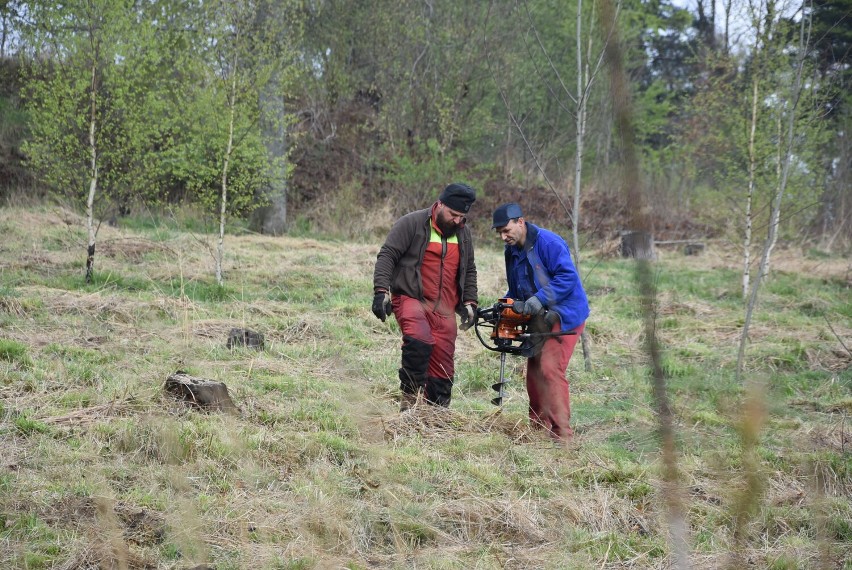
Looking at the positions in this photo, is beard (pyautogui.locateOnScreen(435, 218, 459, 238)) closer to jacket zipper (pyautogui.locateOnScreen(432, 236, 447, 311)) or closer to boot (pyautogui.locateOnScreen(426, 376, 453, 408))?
jacket zipper (pyautogui.locateOnScreen(432, 236, 447, 311))

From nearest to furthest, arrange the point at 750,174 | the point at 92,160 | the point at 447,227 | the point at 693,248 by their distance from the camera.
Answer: the point at 447,227, the point at 92,160, the point at 750,174, the point at 693,248

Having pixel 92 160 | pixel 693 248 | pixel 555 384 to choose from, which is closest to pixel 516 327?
pixel 555 384

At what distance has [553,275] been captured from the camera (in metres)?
5.81

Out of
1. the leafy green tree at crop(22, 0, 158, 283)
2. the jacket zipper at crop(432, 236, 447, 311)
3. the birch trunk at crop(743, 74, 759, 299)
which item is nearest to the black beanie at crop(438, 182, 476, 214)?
the jacket zipper at crop(432, 236, 447, 311)

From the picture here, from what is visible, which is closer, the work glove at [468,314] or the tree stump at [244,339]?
the work glove at [468,314]

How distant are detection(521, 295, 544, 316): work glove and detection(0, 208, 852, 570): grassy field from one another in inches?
28.1

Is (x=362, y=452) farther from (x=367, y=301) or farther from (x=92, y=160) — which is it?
(x=92, y=160)

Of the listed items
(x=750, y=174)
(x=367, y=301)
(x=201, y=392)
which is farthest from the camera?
(x=750, y=174)

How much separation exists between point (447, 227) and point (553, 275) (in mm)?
1051

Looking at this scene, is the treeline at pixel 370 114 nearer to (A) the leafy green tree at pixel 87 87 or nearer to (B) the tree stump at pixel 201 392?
(A) the leafy green tree at pixel 87 87

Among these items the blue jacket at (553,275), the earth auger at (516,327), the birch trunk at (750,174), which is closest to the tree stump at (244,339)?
the earth auger at (516,327)

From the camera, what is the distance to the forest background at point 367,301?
11.3 ft

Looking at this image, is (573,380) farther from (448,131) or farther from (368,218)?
(448,131)

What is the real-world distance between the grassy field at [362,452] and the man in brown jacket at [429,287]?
1.23 feet
